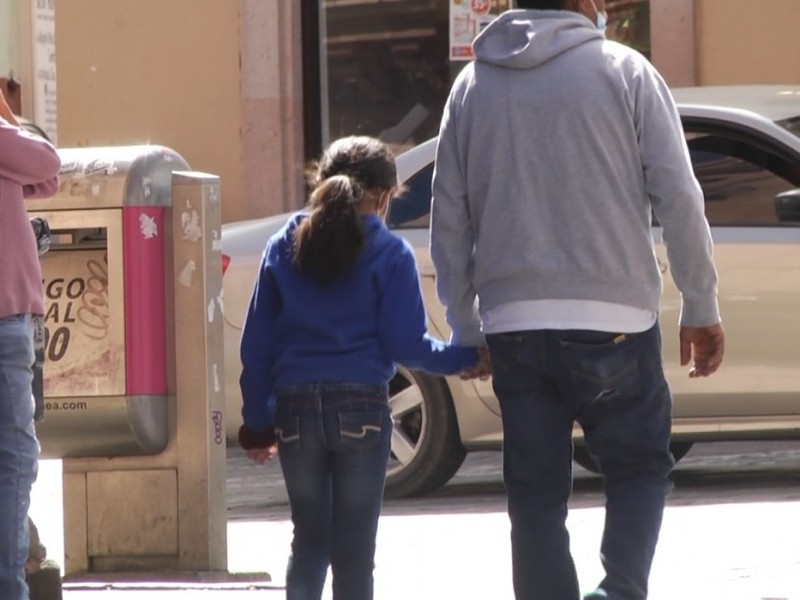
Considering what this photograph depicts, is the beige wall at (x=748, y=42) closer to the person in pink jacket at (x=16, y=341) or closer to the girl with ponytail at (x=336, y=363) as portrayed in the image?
the girl with ponytail at (x=336, y=363)

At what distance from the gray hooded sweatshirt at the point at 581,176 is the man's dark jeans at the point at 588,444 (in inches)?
4.7

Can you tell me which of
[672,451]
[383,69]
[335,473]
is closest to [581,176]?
[335,473]

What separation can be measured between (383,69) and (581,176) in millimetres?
9553

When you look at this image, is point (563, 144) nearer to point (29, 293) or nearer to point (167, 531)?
point (29, 293)

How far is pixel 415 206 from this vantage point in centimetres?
866

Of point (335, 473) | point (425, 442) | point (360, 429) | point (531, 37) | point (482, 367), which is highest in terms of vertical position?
point (531, 37)

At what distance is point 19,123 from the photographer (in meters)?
4.91

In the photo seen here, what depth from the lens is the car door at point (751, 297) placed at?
8.07m

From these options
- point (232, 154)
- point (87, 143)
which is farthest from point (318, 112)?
point (87, 143)

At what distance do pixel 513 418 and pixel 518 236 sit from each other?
408mm

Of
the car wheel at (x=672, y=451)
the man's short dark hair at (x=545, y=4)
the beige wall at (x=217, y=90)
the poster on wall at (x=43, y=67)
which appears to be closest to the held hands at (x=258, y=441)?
the man's short dark hair at (x=545, y=4)

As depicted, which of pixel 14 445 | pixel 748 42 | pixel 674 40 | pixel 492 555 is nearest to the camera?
pixel 14 445

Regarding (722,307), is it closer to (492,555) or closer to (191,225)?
(492,555)

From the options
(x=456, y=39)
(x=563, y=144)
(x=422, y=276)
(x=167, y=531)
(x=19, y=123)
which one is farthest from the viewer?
(x=456, y=39)
